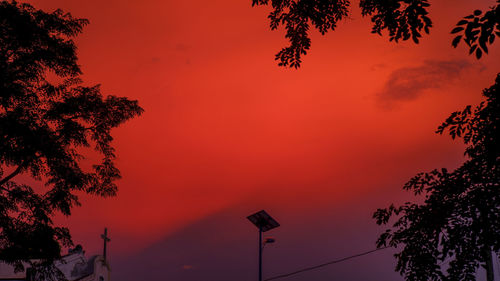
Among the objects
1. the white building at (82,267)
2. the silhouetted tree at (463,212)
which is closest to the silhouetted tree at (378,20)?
the silhouetted tree at (463,212)

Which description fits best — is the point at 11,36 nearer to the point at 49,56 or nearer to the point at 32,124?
the point at 49,56

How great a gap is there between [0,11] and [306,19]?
1134cm

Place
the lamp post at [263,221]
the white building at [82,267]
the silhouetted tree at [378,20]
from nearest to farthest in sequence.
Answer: the silhouetted tree at [378,20], the lamp post at [263,221], the white building at [82,267]

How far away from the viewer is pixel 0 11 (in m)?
16.0

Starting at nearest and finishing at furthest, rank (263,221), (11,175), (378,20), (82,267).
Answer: (378,20), (11,175), (263,221), (82,267)

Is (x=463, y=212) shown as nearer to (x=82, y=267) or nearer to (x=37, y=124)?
(x=37, y=124)

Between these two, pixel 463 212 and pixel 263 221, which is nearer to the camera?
pixel 463 212

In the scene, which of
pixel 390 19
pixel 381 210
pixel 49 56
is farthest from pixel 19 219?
pixel 390 19

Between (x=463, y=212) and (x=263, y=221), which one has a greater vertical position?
(x=263, y=221)

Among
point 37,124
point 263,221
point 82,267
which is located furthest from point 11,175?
point 82,267

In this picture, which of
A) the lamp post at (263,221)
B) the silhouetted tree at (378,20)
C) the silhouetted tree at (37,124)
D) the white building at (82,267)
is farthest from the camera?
the white building at (82,267)

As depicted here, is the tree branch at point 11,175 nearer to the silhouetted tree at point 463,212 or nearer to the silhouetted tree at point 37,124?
the silhouetted tree at point 37,124

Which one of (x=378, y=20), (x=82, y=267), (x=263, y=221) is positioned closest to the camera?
(x=378, y=20)

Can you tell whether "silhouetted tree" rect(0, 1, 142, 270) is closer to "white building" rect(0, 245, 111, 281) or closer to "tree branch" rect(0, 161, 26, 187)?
"tree branch" rect(0, 161, 26, 187)
